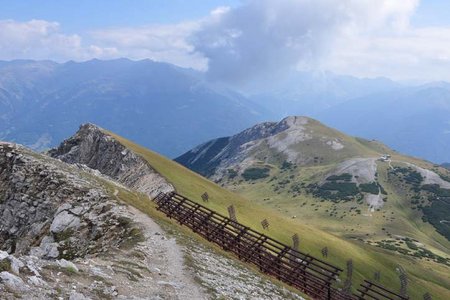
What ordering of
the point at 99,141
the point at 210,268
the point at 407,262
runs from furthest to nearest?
the point at 407,262, the point at 99,141, the point at 210,268

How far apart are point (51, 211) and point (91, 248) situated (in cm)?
1316

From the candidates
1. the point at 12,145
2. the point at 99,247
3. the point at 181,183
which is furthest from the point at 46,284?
the point at 181,183

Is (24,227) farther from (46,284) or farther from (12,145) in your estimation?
(46,284)

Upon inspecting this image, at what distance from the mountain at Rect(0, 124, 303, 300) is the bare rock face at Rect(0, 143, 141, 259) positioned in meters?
0.11

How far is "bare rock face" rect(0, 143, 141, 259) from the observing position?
3659 centimetres

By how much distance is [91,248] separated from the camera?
112ft

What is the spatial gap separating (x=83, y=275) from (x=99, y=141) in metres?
91.4

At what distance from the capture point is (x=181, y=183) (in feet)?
286

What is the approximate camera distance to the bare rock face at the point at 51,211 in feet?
120

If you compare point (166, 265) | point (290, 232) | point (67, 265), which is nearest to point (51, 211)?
point (166, 265)

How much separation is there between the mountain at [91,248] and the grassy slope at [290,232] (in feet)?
111

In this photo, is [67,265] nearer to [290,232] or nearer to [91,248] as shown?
[91,248]

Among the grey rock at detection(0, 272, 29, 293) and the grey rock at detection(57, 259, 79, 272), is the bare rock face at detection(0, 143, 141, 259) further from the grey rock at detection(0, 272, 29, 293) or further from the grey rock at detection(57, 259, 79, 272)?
the grey rock at detection(0, 272, 29, 293)

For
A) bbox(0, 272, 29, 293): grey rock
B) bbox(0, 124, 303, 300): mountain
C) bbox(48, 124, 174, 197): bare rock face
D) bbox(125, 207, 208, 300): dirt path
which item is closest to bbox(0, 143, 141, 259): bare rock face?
bbox(0, 124, 303, 300): mountain
